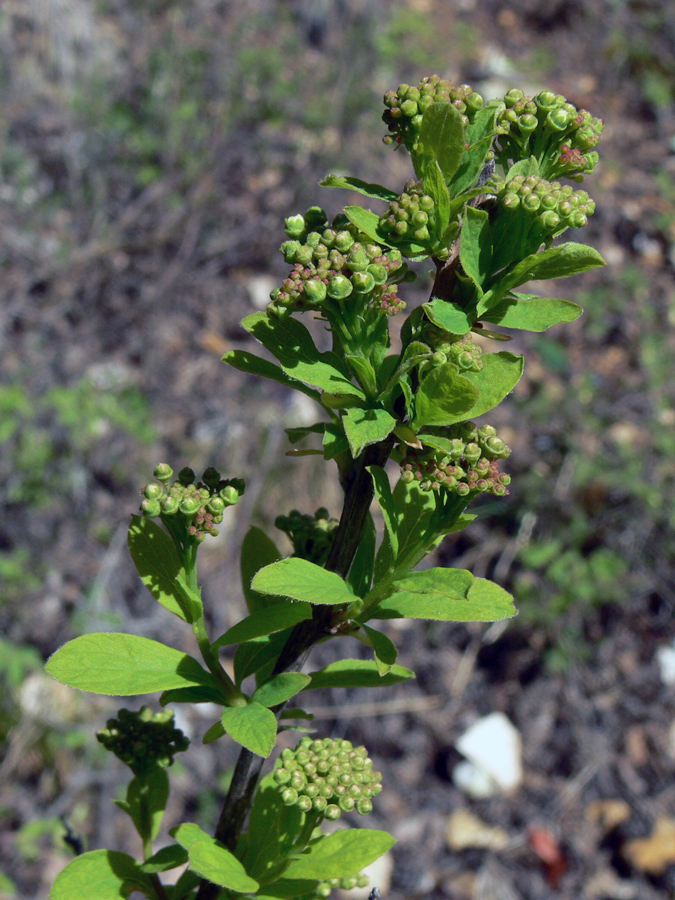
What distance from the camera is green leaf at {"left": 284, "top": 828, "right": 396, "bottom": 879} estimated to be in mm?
1159

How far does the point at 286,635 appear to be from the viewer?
1280 millimetres

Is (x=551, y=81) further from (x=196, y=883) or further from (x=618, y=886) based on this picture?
(x=196, y=883)

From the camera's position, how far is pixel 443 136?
1.00 metres

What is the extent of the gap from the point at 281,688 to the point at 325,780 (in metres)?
0.14

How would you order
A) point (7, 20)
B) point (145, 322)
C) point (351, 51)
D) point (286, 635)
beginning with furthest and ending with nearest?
point (351, 51) < point (7, 20) < point (145, 322) < point (286, 635)

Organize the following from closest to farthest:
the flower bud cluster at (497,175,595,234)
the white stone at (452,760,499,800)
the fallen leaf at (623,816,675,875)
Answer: the flower bud cluster at (497,175,595,234)
the fallen leaf at (623,816,675,875)
the white stone at (452,760,499,800)

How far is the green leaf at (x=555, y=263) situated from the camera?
1032 mm

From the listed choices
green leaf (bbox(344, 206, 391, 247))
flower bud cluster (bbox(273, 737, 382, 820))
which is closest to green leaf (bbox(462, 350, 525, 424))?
green leaf (bbox(344, 206, 391, 247))

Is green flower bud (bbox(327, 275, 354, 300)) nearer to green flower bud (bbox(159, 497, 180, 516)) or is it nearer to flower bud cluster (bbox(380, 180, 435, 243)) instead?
flower bud cluster (bbox(380, 180, 435, 243))

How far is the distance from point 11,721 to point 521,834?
92.5 inches

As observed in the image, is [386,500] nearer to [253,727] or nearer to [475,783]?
[253,727]

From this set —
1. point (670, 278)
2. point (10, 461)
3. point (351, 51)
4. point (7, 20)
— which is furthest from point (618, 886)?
point (7, 20)

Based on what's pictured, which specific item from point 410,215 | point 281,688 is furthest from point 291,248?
point 281,688

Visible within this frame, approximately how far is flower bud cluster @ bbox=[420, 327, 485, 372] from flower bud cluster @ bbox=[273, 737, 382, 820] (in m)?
0.58
